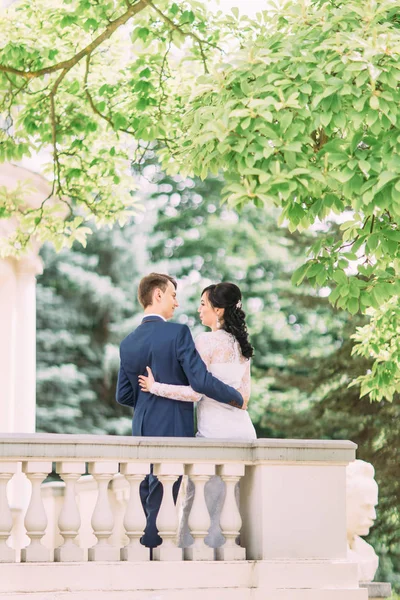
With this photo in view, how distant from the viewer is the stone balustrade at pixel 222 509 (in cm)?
664

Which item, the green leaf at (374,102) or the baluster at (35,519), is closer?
the baluster at (35,519)

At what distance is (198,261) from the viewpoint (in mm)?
28656

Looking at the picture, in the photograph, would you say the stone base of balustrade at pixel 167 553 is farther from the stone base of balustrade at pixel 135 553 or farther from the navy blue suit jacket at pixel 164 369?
the navy blue suit jacket at pixel 164 369

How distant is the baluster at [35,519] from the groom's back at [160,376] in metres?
0.84

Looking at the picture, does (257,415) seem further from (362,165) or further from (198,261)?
(362,165)

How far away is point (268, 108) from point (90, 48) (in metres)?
4.93

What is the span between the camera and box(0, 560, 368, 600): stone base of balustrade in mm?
6496

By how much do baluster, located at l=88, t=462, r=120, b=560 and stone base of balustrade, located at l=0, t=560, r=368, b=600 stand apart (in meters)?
0.08

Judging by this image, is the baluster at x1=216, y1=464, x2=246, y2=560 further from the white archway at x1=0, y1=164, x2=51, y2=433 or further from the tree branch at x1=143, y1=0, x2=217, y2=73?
the white archway at x1=0, y1=164, x2=51, y2=433

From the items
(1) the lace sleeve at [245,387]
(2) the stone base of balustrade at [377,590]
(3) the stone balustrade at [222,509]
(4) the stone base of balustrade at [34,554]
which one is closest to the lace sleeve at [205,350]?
(1) the lace sleeve at [245,387]

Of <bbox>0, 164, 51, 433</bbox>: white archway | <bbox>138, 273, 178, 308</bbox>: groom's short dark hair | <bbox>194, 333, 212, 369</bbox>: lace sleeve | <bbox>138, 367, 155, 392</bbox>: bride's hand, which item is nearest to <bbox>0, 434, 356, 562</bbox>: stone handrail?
<bbox>138, 367, 155, 392</bbox>: bride's hand

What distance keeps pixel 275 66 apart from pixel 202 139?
0.72 meters

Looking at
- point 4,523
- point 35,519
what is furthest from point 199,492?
point 4,523

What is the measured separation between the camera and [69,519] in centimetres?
666
